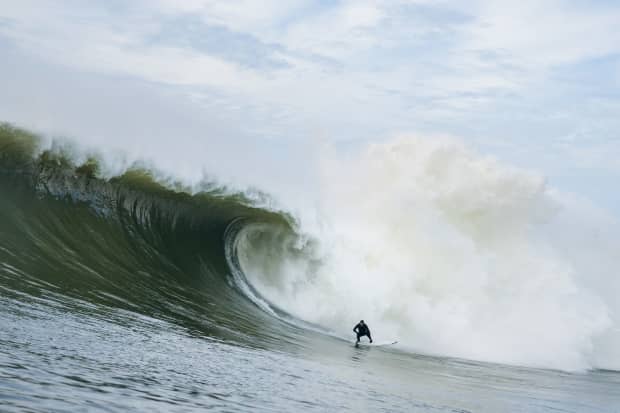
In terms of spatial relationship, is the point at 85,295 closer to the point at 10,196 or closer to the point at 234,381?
the point at 234,381

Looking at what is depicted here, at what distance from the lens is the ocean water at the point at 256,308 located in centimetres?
696

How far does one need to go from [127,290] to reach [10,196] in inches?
145

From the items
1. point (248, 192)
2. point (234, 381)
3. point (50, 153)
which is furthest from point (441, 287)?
point (234, 381)

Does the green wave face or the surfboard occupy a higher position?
the green wave face

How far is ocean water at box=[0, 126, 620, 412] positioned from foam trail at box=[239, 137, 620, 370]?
0.06 metres

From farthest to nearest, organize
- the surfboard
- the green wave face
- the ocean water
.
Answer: the surfboard, the green wave face, the ocean water

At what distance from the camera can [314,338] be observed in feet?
46.7

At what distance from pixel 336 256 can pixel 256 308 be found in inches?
196

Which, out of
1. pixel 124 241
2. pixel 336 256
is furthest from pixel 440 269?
pixel 124 241

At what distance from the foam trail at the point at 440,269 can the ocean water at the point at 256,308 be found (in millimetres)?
63

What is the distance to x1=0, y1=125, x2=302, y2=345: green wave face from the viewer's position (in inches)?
431

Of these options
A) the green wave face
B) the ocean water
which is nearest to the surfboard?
the ocean water

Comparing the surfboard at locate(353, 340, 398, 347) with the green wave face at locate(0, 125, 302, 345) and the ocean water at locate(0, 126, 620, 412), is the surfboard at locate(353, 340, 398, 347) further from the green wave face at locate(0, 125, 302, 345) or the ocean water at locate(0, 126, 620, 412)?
the green wave face at locate(0, 125, 302, 345)

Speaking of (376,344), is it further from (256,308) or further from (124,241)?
(124,241)
